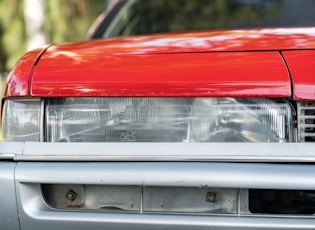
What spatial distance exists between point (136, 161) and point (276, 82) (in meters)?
0.55

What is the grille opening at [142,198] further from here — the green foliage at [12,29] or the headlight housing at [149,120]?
the green foliage at [12,29]

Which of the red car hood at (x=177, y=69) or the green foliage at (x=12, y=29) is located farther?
the green foliage at (x=12, y=29)

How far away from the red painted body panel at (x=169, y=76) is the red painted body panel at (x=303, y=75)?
27 mm

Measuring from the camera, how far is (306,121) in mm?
2375

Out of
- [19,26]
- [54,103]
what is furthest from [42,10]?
[54,103]

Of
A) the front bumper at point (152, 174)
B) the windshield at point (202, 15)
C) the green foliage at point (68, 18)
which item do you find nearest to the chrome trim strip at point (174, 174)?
the front bumper at point (152, 174)

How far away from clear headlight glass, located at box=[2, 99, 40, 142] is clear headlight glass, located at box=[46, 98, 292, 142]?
50 millimetres

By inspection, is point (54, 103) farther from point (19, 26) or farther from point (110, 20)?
point (19, 26)

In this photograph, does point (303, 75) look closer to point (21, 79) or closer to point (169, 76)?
point (169, 76)

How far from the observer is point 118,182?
7.81 ft

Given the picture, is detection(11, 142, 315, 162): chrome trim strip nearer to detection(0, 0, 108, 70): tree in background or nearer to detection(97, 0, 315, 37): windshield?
detection(97, 0, 315, 37): windshield

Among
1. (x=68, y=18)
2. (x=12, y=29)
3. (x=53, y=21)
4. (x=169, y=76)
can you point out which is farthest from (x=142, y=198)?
(x=12, y=29)

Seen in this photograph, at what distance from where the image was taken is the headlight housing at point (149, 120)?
2.44 m

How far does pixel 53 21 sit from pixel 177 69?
15791mm
